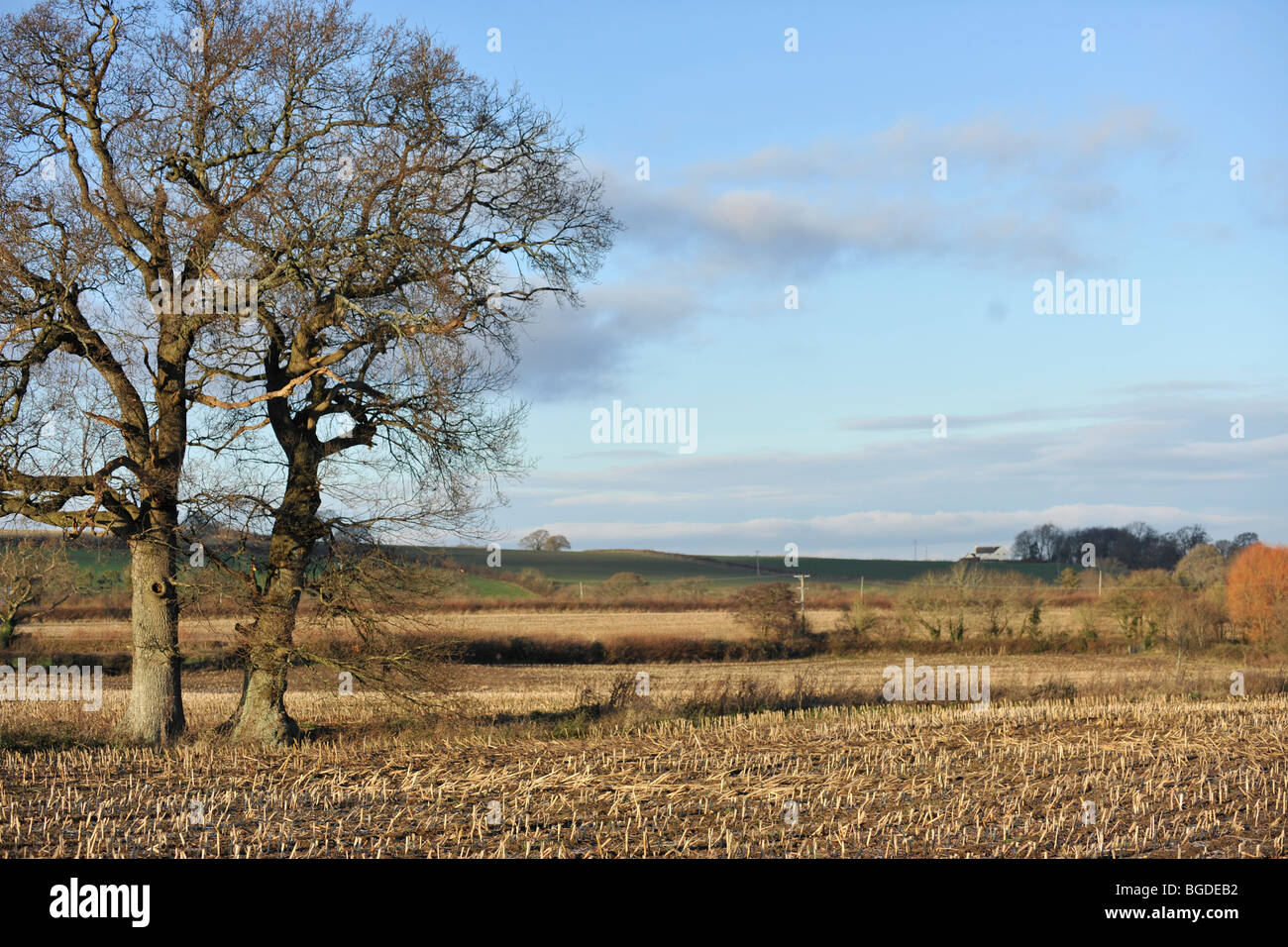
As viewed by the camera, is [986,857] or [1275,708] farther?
[1275,708]

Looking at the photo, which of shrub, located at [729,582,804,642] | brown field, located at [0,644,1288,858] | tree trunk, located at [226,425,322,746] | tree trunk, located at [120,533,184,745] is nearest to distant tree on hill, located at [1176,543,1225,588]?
shrub, located at [729,582,804,642]

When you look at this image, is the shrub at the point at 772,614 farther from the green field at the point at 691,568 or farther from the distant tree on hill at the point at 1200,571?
the green field at the point at 691,568

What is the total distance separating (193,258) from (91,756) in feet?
24.5

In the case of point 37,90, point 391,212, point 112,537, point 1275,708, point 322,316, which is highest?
point 37,90

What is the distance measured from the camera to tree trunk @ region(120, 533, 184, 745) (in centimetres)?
1611

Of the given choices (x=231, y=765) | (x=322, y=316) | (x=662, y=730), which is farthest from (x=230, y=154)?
(x=662, y=730)

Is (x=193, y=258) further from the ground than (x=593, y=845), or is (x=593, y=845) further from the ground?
(x=193, y=258)

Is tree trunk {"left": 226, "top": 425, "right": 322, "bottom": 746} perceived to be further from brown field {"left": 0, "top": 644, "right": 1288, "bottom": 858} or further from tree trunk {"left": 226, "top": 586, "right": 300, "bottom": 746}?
brown field {"left": 0, "top": 644, "right": 1288, "bottom": 858}

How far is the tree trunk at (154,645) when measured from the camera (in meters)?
16.1

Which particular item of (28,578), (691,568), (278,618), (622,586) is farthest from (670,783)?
(691,568)

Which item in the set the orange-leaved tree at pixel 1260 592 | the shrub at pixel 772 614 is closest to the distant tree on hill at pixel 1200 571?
the orange-leaved tree at pixel 1260 592
